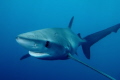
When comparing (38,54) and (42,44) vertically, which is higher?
(42,44)

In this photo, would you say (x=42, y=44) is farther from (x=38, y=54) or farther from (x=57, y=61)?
(x=57, y=61)

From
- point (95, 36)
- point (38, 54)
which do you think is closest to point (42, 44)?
point (38, 54)

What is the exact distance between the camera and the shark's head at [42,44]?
2.78m

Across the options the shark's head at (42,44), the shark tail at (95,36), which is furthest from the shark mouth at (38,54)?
the shark tail at (95,36)

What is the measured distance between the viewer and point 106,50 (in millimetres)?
43531

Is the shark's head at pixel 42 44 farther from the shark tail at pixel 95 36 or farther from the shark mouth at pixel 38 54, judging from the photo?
the shark tail at pixel 95 36

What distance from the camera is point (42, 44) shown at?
9.86ft

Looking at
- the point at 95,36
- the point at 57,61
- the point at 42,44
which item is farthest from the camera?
the point at 57,61

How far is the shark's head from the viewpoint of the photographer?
2782 mm

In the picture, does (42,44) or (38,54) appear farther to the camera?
(38,54)

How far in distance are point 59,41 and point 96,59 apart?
35.6 metres

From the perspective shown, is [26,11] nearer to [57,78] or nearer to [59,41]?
[57,78]

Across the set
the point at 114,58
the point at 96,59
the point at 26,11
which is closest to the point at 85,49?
the point at 96,59

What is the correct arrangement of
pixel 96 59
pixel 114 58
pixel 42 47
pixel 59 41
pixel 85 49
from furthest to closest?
pixel 114 58, pixel 96 59, pixel 85 49, pixel 59 41, pixel 42 47
